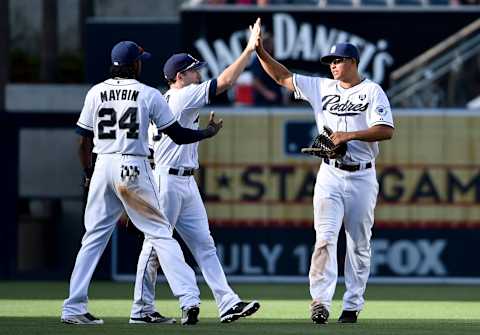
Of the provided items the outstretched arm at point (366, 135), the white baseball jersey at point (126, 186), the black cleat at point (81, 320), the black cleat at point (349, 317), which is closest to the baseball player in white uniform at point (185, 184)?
the white baseball jersey at point (126, 186)

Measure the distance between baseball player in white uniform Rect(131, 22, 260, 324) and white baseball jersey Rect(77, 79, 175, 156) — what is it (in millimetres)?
516

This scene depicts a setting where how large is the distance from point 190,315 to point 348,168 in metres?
1.87

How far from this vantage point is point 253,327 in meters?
11.8

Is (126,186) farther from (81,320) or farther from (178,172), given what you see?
(81,320)

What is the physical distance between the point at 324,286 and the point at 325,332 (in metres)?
1.26

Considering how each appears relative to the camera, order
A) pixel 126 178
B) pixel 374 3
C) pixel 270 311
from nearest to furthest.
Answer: pixel 126 178 < pixel 270 311 < pixel 374 3

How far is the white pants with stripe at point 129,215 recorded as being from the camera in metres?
11.9

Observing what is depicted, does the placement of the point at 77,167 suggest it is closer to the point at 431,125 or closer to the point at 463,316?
the point at 431,125

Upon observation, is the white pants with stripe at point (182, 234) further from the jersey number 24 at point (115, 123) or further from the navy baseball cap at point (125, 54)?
the navy baseball cap at point (125, 54)

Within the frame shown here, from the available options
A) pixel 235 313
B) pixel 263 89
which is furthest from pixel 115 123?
pixel 263 89

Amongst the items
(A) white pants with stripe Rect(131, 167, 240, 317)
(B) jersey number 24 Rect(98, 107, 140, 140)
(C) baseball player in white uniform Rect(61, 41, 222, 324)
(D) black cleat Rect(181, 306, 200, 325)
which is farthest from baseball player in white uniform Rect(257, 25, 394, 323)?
(B) jersey number 24 Rect(98, 107, 140, 140)

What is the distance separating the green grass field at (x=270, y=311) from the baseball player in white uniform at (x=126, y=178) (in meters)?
0.40

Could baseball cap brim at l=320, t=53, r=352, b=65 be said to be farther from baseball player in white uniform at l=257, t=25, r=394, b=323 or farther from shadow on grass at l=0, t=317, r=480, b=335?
shadow on grass at l=0, t=317, r=480, b=335

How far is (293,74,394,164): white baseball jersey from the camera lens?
496 inches
